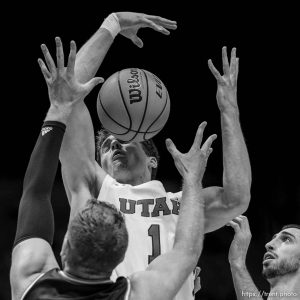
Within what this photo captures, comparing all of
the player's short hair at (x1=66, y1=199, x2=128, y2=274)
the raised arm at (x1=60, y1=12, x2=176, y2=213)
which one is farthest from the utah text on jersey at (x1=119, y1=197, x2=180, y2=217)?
the player's short hair at (x1=66, y1=199, x2=128, y2=274)

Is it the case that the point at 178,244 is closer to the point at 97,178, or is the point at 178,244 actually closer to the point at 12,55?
the point at 97,178

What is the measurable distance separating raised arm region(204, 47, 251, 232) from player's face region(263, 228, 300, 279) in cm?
175

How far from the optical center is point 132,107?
3580mm

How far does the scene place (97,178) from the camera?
142 inches

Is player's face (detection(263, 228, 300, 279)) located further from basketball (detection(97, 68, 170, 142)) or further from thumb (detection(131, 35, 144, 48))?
thumb (detection(131, 35, 144, 48))

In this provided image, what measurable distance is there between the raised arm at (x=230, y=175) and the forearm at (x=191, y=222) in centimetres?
64

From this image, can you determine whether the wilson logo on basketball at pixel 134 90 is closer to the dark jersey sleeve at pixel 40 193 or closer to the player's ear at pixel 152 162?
the player's ear at pixel 152 162

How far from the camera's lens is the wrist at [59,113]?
2619 millimetres

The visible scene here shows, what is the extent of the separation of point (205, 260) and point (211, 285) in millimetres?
269

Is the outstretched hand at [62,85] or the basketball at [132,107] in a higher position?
the outstretched hand at [62,85]

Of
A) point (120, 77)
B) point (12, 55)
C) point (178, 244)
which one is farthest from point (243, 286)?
point (12, 55)

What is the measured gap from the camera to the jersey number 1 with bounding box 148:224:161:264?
3467 mm

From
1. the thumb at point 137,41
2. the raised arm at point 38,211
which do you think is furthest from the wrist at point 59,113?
the thumb at point 137,41

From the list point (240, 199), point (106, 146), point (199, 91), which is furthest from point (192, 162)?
point (199, 91)
